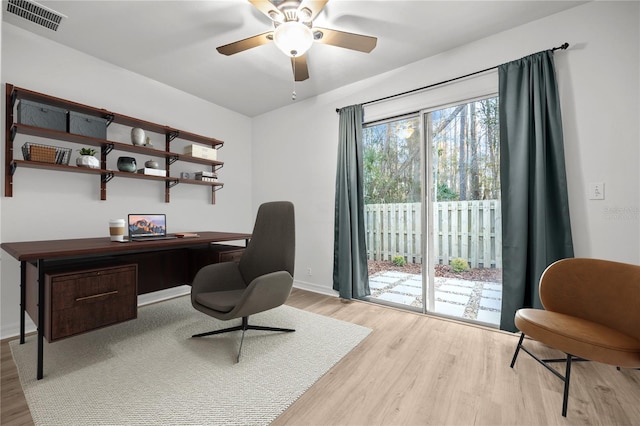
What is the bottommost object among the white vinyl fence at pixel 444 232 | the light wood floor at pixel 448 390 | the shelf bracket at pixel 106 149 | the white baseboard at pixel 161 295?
the light wood floor at pixel 448 390

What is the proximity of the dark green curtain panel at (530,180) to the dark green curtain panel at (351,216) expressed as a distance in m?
1.36

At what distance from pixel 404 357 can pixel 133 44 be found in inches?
136

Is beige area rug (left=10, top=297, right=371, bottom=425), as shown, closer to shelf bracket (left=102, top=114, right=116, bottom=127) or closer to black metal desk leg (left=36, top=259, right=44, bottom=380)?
black metal desk leg (left=36, top=259, right=44, bottom=380)

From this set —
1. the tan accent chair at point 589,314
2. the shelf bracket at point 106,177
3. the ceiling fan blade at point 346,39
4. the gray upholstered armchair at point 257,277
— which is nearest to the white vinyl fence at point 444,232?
the tan accent chair at point 589,314

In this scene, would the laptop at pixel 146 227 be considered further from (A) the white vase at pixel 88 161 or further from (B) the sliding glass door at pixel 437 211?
(B) the sliding glass door at pixel 437 211

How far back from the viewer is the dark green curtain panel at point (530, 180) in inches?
80.6

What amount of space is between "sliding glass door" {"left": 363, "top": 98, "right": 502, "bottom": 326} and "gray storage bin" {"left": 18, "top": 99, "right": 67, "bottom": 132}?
115 inches

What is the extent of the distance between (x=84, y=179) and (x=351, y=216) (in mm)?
2682

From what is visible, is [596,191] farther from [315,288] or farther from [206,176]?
[206,176]

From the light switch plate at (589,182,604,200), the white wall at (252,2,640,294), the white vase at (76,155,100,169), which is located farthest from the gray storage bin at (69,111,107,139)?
the light switch plate at (589,182,604,200)

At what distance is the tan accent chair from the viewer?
134cm

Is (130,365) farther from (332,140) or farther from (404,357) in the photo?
(332,140)

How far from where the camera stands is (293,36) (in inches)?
66.5

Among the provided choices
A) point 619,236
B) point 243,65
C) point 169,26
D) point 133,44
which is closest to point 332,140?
point 243,65
